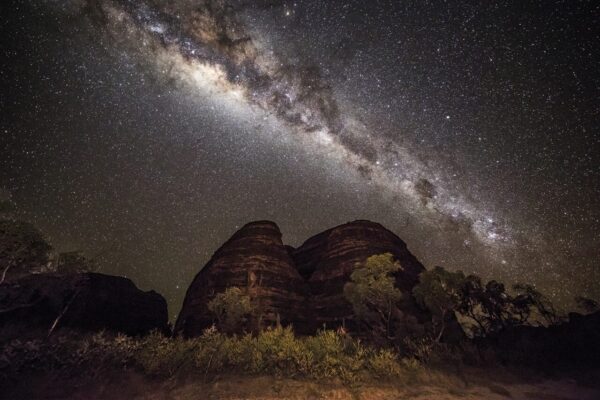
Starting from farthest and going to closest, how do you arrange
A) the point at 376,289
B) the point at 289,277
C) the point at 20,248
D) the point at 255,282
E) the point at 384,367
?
the point at 289,277
the point at 255,282
the point at 376,289
the point at 20,248
the point at 384,367

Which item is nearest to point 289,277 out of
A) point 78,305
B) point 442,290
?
point 442,290

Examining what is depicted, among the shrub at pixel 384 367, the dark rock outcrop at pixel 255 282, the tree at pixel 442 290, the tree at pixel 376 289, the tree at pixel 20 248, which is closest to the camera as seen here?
the shrub at pixel 384 367

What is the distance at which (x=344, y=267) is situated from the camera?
42.5 metres

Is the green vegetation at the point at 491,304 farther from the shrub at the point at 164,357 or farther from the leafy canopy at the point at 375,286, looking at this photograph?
the shrub at the point at 164,357

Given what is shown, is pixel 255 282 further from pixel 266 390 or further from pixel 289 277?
pixel 266 390

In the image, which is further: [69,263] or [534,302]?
[534,302]

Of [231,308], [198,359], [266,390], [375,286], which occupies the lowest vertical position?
[266,390]

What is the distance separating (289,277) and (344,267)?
26.0ft

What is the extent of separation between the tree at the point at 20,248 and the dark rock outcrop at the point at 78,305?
0.82m

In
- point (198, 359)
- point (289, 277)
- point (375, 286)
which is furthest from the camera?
point (289, 277)

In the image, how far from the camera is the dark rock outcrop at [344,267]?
3731 cm

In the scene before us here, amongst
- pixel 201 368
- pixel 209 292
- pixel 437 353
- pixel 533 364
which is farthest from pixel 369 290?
pixel 209 292

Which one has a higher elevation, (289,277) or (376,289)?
(289,277)

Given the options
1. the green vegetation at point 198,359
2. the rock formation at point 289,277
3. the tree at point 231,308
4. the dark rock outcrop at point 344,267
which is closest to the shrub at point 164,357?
the green vegetation at point 198,359
